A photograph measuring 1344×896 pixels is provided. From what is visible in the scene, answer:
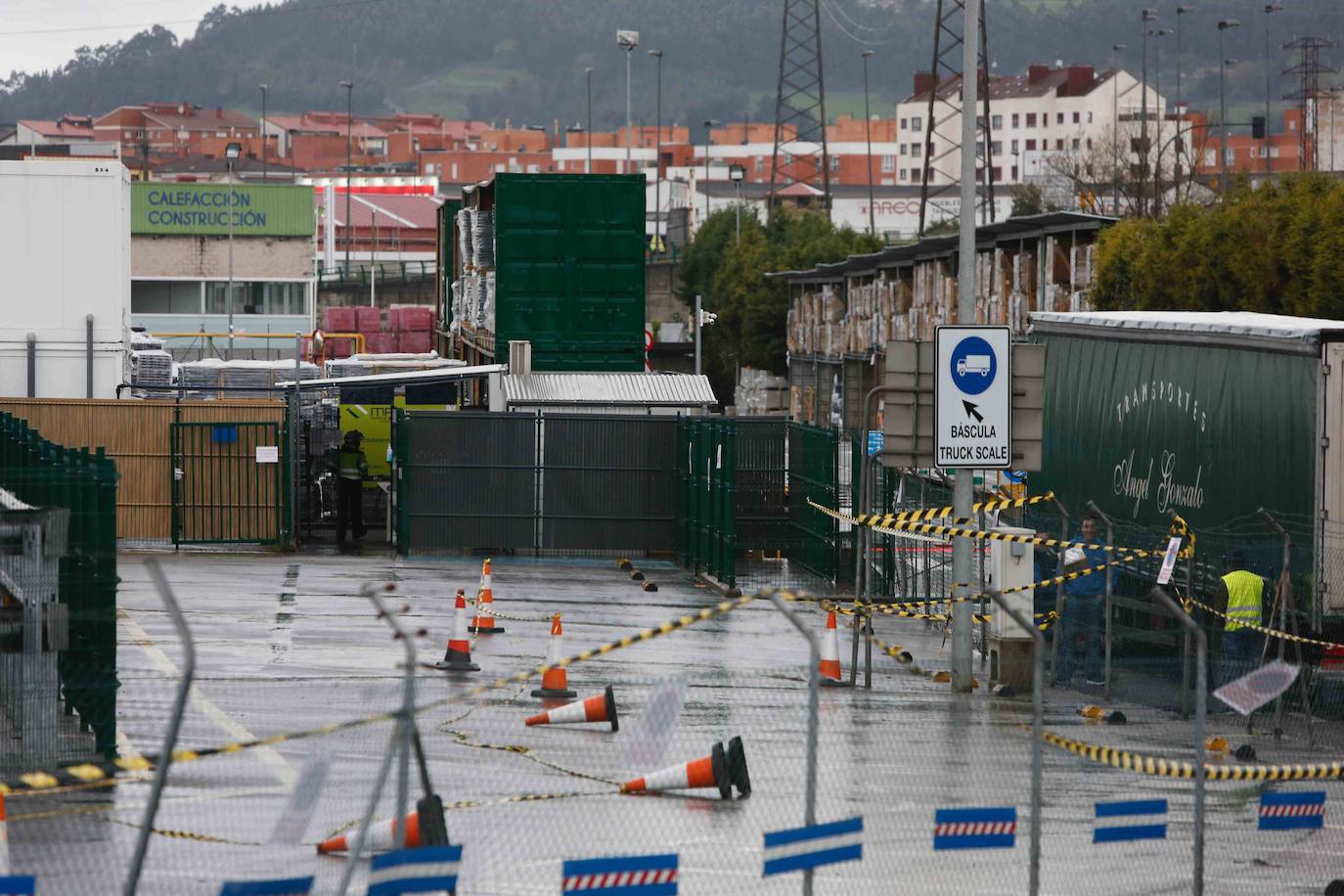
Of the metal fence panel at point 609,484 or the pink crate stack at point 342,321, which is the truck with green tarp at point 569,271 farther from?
the pink crate stack at point 342,321

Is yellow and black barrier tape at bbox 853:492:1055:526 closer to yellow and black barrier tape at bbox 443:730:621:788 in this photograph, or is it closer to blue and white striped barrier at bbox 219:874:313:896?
yellow and black barrier tape at bbox 443:730:621:788

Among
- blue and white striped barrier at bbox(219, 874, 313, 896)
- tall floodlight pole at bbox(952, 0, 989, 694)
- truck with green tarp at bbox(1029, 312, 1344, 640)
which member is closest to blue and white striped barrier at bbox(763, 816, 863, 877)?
blue and white striped barrier at bbox(219, 874, 313, 896)

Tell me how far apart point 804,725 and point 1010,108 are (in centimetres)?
19077

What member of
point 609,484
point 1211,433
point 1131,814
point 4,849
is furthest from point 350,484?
point 1131,814

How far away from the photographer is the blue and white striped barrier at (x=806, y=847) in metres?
8.52

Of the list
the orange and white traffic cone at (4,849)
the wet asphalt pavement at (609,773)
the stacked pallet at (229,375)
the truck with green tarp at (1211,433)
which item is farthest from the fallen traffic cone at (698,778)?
the stacked pallet at (229,375)

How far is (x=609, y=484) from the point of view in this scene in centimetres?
2867

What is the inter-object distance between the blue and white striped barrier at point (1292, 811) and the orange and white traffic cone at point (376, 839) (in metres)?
4.35

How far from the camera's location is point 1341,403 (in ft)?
54.3

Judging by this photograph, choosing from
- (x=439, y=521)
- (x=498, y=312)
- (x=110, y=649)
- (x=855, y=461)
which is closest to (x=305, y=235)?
(x=498, y=312)

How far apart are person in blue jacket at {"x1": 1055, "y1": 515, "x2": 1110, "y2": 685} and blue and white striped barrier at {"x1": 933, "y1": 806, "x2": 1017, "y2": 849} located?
8868 millimetres

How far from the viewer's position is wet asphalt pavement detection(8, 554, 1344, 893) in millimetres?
10586

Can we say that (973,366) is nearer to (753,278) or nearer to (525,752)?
(525,752)

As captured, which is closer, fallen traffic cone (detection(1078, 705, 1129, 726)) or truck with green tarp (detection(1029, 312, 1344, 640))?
fallen traffic cone (detection(1078, 705, 1129, 726))
